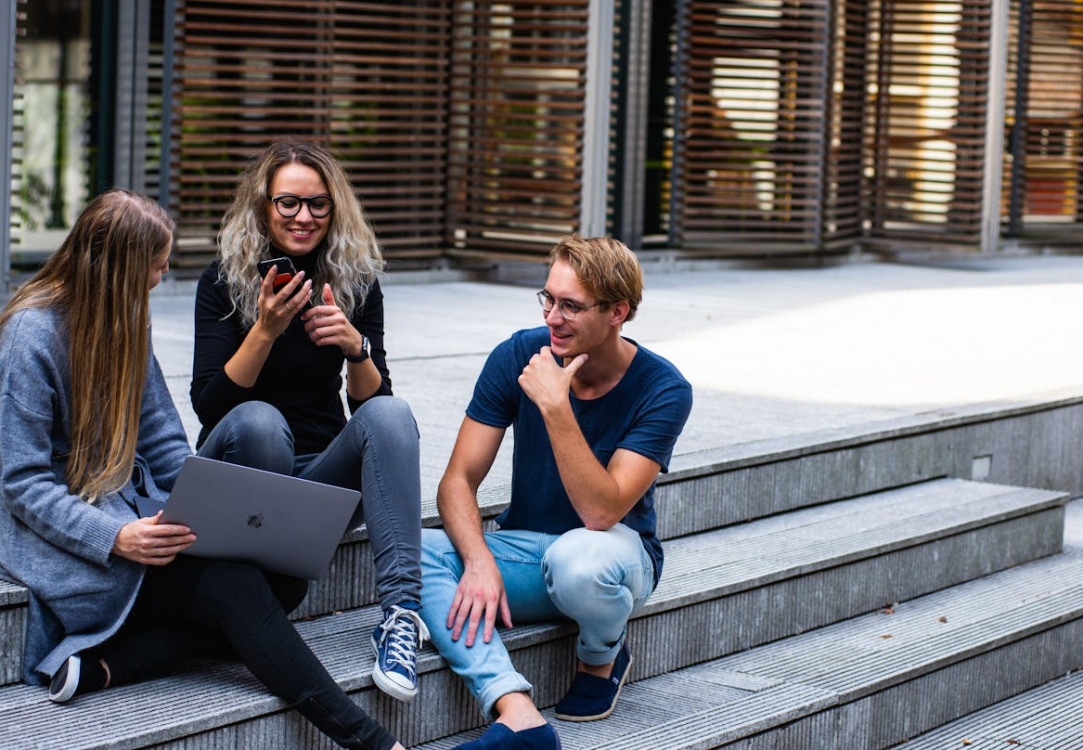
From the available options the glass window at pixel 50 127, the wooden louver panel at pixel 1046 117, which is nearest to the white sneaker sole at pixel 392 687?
the glass window at pixel 50 127

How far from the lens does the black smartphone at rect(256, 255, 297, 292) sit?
3520 mm

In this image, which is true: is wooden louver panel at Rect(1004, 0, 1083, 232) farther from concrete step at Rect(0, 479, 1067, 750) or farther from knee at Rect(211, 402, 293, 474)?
knee at Rect(211, 402, 293, 474)

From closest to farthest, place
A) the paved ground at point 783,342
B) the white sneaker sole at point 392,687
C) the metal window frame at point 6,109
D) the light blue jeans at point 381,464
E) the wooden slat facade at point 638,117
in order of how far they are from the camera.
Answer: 1. the white sneaker sole at point 392,687
2. the light blue jeans at point 381,464
3. the paved ground at point 783,342
4. the metal window frame at point 6,109
5. the wooden slat facade at point 638,117

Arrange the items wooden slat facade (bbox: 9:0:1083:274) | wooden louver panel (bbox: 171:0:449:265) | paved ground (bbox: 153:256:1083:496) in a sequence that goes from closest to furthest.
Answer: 1. paved ground (bbox: 153:256:1083:496)
2. wooden louver panel (bbox: 171:0:449:265)
3. wooden slat facade (bbox: 9:0:1083:274)

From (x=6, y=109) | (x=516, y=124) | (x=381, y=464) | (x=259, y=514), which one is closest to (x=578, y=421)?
(x=381, y=464)

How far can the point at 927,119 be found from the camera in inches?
516

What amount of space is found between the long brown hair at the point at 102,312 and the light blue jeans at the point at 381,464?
30 centimetres

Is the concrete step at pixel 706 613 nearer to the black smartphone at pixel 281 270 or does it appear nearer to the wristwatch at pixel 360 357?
the wristwatch at pixel 360 357

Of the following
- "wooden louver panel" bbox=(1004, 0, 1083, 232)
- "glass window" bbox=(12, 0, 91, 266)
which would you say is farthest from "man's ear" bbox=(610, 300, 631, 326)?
"wooden louver panel" bbox=(1004, 0, 1083, 232)

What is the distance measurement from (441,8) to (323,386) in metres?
6.81

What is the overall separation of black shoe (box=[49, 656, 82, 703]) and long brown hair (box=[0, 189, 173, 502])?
0.33 m

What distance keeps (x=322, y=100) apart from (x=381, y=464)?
6.59 m

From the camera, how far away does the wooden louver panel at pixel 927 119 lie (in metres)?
12.9

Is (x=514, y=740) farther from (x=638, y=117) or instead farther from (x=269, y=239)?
(x=638, y=117)
